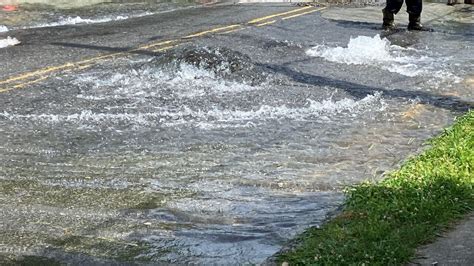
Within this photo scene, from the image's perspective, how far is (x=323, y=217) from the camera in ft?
16.5

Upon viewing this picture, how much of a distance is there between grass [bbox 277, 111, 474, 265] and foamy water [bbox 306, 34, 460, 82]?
4054 millimetres

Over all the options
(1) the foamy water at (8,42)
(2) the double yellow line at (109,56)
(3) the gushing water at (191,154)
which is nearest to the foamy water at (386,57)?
(3) the gushing water at (191,154)

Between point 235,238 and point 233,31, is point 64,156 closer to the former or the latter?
point 235,238

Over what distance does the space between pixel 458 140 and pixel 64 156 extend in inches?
131

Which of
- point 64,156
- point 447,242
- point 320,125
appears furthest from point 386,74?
point 447,242

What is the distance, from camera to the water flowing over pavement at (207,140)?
4.84m

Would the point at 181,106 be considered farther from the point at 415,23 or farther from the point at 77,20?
the point at 77,20

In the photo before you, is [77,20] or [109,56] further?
[77,20]

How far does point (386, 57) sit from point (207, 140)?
5.06 m

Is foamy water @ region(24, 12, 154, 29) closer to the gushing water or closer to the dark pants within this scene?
the gushing water

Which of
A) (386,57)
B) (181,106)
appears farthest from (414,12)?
(181,106)

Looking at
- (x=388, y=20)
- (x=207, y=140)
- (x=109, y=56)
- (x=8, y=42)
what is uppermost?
(x=8, y=42)

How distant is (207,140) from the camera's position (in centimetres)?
697

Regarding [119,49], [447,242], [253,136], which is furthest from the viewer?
[119,49]
